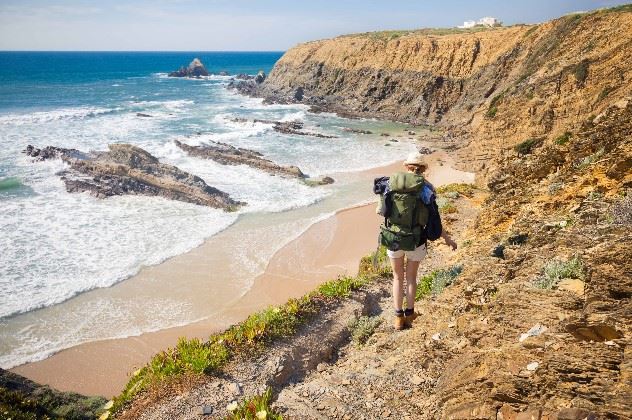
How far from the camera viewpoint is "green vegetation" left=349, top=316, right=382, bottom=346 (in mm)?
6938

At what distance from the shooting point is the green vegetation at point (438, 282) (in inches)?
287

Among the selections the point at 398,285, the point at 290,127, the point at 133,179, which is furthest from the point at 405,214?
the point at 290,127

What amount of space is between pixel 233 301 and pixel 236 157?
19159 millimetres

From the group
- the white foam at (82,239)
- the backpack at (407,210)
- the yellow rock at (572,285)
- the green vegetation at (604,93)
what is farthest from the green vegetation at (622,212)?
the green vegetation at (604,93)

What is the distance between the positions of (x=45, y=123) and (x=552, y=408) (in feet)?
164

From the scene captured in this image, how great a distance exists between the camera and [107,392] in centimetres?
970

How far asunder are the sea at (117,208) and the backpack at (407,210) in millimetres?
8594

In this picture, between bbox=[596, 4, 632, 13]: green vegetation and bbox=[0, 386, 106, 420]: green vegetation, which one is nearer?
bbox=[0, 386, 106, 420]: green vegetation

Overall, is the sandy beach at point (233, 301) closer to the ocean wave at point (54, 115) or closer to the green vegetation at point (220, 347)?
the green vegetation at point (220, 347)

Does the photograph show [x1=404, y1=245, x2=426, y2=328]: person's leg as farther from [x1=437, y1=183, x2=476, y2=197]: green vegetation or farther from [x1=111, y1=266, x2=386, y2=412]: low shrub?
[x1=437, y1=183, x2=476, y2=197]: green vegetation

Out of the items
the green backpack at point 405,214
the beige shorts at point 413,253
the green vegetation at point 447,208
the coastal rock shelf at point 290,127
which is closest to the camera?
the green backpack at point 405,214

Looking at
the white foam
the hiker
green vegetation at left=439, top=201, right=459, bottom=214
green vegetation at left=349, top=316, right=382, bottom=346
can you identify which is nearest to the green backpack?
the hiker

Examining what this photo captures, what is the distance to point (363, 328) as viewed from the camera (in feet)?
23.1

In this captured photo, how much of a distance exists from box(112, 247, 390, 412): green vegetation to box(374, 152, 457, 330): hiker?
3.29 feet
